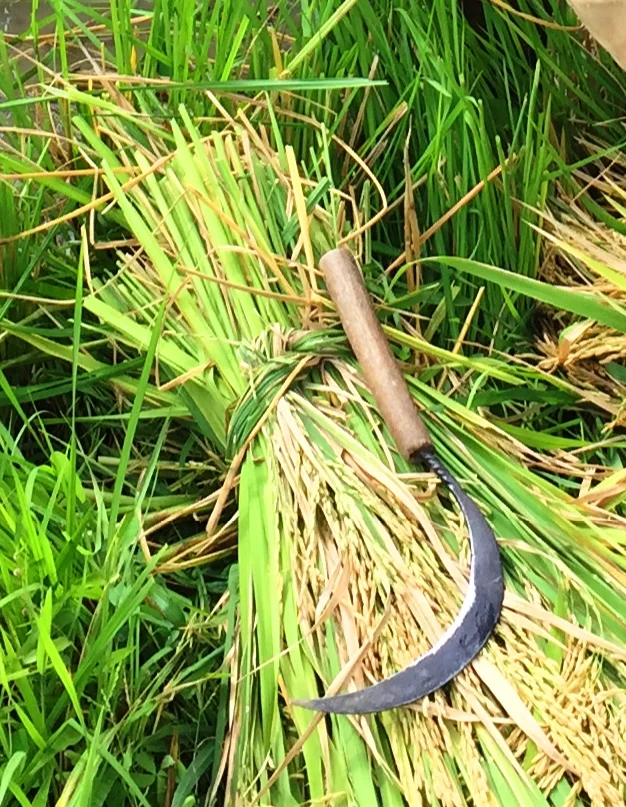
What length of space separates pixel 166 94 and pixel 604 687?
33.3 inches

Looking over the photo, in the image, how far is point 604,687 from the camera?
63 centimetres

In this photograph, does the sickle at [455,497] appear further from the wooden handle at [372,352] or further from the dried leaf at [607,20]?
the dried leaf at [607,20]

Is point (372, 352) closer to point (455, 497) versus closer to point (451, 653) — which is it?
point (455, 497)

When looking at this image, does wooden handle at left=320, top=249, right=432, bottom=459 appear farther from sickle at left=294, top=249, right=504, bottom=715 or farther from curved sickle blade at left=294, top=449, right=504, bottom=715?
curved sickle blade at left=294, top=449, right=504, bottom=715

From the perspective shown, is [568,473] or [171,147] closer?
[568,473]

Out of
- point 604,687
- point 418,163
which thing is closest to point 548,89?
point 418,163

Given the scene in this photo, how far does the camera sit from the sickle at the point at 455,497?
62 cm

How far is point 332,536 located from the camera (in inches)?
27.9

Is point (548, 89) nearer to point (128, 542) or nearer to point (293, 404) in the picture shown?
point (293, 404)

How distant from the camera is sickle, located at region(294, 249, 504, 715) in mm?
622

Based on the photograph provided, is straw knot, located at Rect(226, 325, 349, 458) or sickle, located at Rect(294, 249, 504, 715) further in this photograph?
straw knot, located at Rect(226, 325, 349, 458)

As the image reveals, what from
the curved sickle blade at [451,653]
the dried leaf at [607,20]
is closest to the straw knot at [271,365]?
the curved sickle blade at [451,653]

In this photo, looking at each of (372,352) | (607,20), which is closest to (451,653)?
(372,352)

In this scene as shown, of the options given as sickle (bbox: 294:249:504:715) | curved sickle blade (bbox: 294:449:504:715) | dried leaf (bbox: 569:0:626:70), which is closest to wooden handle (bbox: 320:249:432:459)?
sickle (bbox: 294:249:504:715)
